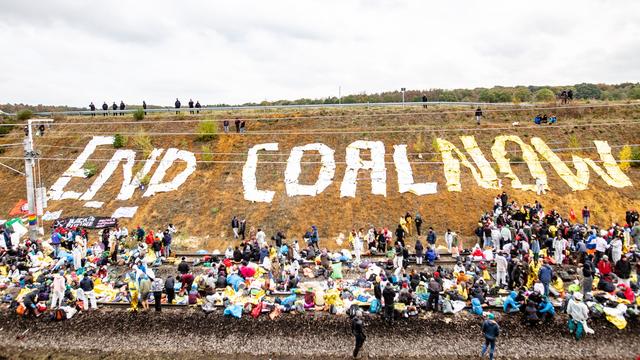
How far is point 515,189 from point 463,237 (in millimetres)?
6718

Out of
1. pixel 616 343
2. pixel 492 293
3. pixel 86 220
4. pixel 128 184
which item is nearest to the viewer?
pixel 616 343

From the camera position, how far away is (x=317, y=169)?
33281 mm

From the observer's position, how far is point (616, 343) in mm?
14008

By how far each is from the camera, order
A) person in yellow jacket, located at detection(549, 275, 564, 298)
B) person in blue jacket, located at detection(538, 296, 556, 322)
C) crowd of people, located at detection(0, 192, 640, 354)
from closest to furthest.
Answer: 1. person in blue jacket, located at detection(538, 296, 556, 322)
2. crowd of people, located at detection(0, 192, 640, 354)
3. person in yellow jacket, located at detection(549, 275, 564, 298)

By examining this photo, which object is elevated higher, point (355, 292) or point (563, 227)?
point (563, 227)

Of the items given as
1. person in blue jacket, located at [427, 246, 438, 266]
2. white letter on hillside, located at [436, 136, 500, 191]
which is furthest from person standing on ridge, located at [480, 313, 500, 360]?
white letter on hillside, located at [436, 136, 500, 191]

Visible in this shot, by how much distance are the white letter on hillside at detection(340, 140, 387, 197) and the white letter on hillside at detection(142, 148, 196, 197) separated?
41.2 feet

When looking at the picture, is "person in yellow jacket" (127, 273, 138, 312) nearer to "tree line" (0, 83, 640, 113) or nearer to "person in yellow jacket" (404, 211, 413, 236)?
"person in yellow jacket" (404, 211, 413, 236)

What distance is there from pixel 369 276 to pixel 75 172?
93.5 ft

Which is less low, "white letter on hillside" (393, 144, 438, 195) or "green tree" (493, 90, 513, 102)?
"green tree" (493, 90, 513, 102)

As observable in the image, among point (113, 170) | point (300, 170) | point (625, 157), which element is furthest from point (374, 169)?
point (113, 170)

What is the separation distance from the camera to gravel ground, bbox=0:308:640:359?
13969 millimetres

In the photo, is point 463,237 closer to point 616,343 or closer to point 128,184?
point 616,343

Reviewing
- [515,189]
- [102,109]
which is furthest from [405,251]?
[102,109]
